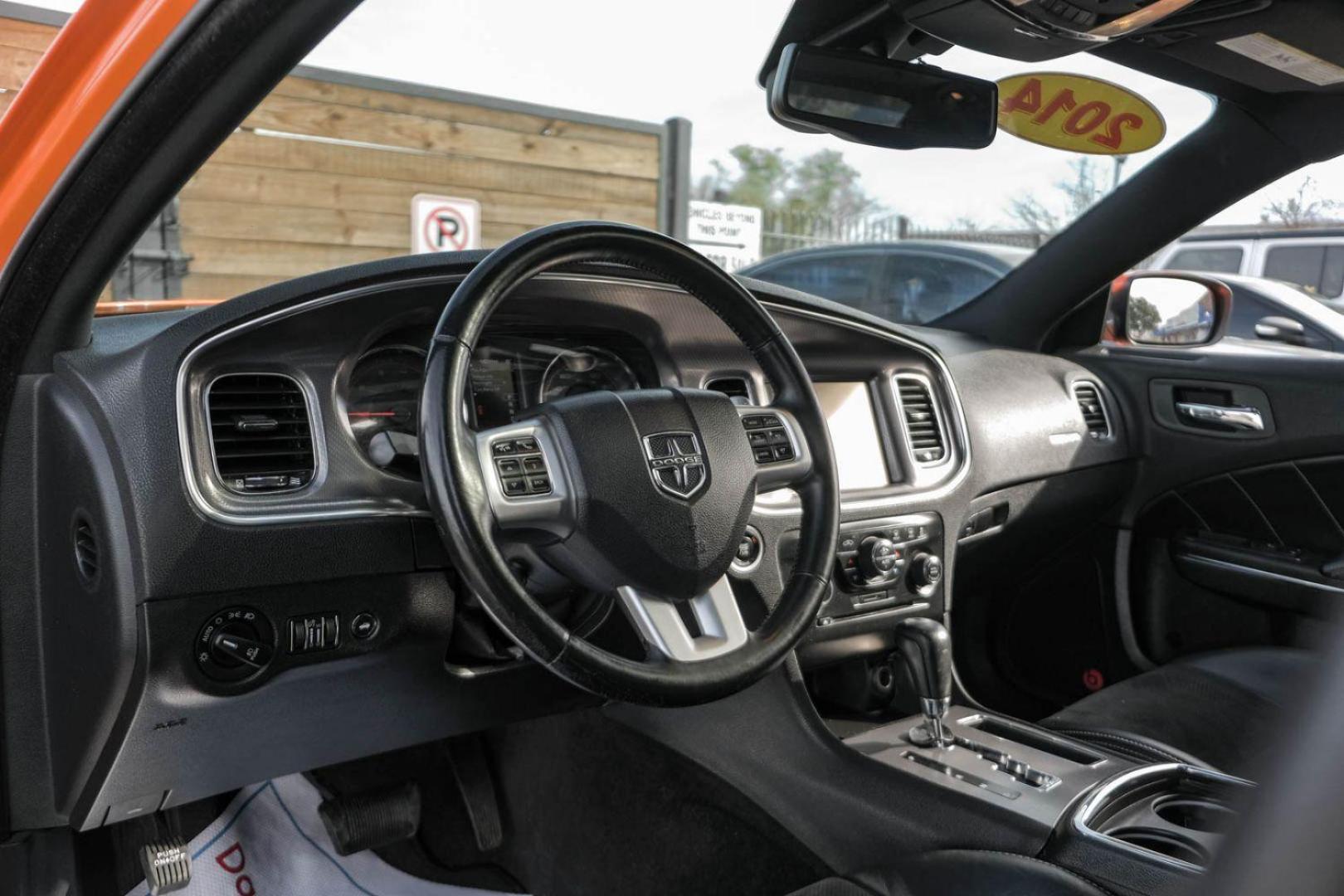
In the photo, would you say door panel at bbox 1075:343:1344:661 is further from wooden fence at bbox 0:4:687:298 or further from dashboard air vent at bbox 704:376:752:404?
wooden fence at bbox 0:4:687:298

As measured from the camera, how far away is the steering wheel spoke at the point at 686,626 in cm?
141

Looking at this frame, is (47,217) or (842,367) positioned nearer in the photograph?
(47,217)

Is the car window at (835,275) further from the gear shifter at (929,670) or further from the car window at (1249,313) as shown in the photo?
the gear shifter at (929,670)

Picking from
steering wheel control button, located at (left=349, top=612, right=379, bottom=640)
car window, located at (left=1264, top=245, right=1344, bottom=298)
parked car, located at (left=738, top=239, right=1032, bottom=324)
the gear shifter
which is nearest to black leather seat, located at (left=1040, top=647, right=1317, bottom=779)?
the gear shifter

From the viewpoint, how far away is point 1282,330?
8.38 ft

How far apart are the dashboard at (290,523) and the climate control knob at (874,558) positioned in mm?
55

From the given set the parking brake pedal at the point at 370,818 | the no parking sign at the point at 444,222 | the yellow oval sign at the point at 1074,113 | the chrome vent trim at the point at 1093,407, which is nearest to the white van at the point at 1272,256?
the chrome vent trim at the point at 1093,407

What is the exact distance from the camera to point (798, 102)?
163 cm

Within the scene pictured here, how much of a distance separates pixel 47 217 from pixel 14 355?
33 centimetres

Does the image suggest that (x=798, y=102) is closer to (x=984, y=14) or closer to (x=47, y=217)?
(x=984, y=14)

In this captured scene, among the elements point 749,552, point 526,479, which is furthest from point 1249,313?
point 526,479

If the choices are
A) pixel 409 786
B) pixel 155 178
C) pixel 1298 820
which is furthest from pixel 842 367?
pixel 1298 820

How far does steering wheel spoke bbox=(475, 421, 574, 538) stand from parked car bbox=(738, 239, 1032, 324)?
4.05 feet

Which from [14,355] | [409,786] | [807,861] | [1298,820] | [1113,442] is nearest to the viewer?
[1298,820]
